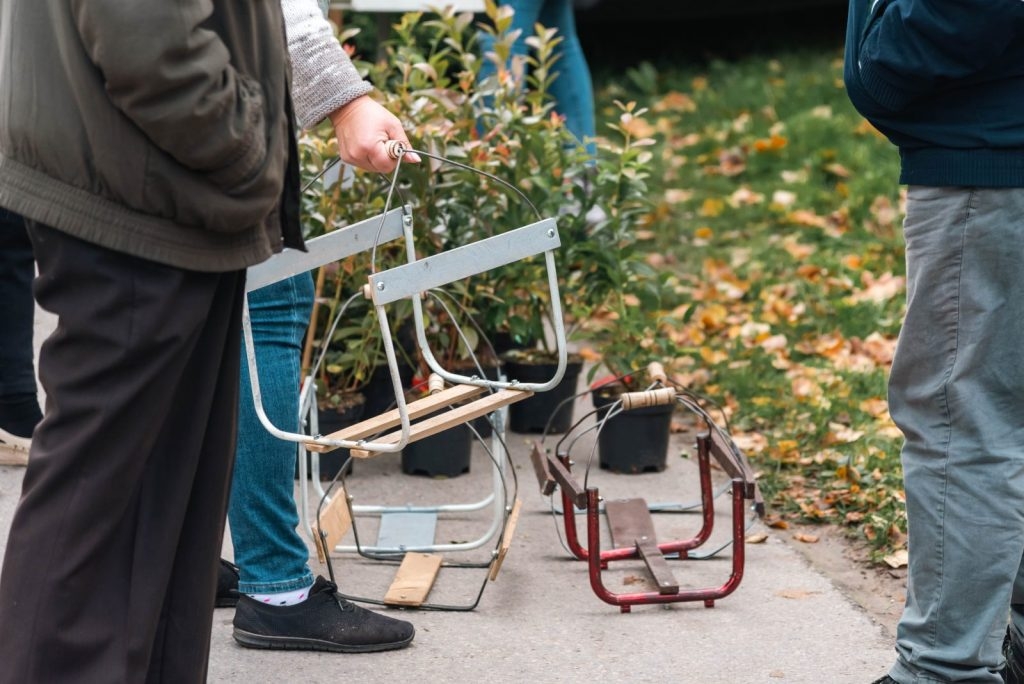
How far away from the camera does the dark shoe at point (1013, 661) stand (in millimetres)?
2393

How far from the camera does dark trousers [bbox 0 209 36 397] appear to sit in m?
3.26

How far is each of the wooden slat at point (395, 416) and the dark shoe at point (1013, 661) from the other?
1.06m

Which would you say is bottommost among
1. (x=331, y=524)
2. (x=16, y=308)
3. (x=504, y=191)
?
(x=331, y=524)

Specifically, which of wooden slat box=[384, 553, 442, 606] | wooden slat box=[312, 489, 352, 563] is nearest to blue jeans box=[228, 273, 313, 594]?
wooden slat box=[312, 489, 352, 563]

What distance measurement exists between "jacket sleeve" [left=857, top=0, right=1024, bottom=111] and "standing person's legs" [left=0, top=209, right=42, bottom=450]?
80.7 inches

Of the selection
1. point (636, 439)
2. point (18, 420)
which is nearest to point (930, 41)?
point (636, 439)

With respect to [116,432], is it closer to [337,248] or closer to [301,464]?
[337,248]

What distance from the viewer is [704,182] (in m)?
7.20

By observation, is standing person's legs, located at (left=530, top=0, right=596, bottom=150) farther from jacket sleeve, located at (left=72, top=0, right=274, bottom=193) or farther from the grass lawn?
jacket sleeve, located at (left=72, top=0, right=274, bottom=193)

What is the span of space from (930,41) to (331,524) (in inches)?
62.9

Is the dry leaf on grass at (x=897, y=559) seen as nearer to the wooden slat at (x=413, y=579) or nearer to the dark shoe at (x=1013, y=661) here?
the dark shoe at (x=1013, y=661)

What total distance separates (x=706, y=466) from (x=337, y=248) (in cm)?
122

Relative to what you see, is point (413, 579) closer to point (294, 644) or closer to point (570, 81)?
point (294, 644)

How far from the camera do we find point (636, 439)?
12.5 ft
